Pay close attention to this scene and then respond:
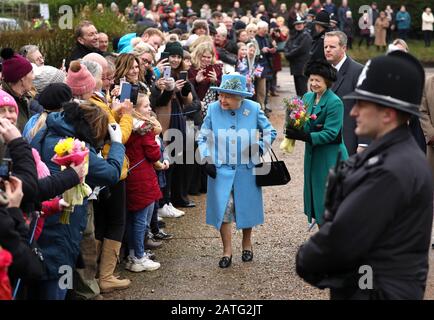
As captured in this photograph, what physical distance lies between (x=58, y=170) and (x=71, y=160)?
407 millimetres

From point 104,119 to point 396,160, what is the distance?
274cm

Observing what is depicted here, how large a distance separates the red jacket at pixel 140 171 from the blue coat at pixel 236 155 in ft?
1.67

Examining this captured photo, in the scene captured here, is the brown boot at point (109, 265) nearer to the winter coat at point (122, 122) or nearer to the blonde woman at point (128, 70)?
the winter coat at point (122, 122)

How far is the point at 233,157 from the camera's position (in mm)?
6910

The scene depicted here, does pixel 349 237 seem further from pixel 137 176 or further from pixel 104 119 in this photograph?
pixel 137 176

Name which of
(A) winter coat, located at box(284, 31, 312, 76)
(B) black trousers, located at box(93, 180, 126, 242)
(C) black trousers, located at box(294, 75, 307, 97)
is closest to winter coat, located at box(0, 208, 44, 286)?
(B) black trousers, located at box(93, 180, 126, 242)

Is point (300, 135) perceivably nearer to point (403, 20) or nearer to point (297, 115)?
point (297, 115)

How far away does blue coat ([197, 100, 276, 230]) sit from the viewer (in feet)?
22.6

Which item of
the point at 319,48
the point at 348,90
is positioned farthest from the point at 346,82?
the point at 319,48

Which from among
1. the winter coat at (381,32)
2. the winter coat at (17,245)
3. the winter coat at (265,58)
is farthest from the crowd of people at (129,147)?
the winter coat at (381,32)

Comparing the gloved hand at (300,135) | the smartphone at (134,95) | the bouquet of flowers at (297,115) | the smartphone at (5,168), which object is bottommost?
the gloved hand at (300,135)

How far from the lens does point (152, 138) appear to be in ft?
22.1

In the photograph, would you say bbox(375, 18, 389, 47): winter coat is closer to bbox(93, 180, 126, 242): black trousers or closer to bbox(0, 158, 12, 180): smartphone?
bbox(93, 180, 126, 242): black trousers

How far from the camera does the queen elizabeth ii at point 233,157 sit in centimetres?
685
